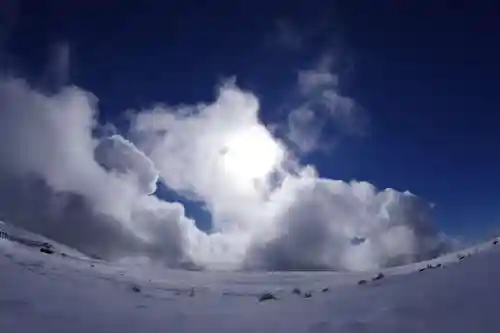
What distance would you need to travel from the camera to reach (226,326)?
950 centimetres

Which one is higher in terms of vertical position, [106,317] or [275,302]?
[275,302]

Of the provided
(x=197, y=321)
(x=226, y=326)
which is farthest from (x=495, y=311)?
(x=197, y=321)

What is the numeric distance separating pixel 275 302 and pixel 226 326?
278 centimetres

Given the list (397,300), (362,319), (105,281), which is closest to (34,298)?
(105,281)

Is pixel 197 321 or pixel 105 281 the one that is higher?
pixel 105 281

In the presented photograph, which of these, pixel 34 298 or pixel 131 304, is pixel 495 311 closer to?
pixel 131 304

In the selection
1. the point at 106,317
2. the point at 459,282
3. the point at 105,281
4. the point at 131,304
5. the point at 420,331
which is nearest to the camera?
the point at 420,331

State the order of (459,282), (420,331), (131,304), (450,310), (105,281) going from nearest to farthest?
(420,331)
(450,310)
(459,282)
(131,304)
(105,281)

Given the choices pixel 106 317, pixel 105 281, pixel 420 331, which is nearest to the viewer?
pixel 420 331

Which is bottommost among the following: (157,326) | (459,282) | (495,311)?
(157,326)

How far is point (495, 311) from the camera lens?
862 cm

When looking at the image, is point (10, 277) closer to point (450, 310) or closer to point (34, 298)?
point (34, 298)

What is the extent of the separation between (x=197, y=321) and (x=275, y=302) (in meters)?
2.72

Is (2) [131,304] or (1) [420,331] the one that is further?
(2) [131,304]
